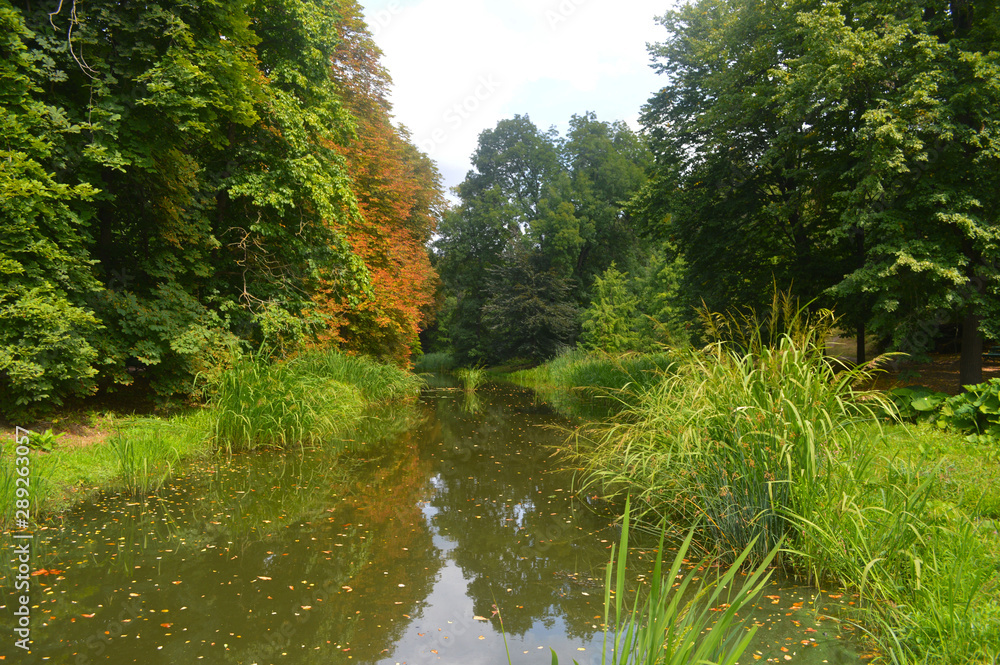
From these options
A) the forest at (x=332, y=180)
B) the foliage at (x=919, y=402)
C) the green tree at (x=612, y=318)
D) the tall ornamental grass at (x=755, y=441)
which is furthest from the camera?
the green tree at (x=612, y=318)

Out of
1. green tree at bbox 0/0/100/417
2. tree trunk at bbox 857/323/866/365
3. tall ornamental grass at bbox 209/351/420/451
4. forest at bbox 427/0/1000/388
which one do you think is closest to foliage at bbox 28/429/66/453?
green tree at bbox 0/0/100/417

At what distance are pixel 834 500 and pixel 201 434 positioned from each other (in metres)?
6.89

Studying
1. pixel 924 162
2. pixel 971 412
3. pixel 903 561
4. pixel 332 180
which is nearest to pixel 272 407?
pixel 332 180

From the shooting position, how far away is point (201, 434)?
711 centimetres

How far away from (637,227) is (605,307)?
8104mm

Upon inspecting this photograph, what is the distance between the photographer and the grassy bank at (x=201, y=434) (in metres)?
4.99

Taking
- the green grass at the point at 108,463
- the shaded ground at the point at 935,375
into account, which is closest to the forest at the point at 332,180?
the shaded ground at the point at 935,375

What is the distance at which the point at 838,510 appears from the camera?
346cm

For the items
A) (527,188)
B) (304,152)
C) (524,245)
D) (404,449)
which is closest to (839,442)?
(404,449)

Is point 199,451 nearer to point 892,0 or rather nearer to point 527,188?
point 892,0

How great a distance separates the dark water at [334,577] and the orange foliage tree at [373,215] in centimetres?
819

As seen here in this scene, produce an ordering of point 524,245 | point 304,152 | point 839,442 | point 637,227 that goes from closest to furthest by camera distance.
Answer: point 839,442 → point 304,152 → point 637,227 → point 524,245

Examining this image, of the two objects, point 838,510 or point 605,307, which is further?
point 605,307

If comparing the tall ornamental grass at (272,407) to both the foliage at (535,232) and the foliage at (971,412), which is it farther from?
the foliage at (535,232)
